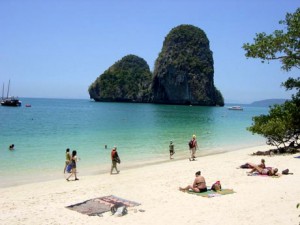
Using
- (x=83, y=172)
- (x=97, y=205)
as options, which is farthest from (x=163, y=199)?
(x=83, y=172)

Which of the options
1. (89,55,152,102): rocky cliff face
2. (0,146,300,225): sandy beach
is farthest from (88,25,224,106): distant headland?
(0,146,300,225): sandy beach

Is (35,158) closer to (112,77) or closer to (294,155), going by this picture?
(294,155)

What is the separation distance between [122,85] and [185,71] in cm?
4356

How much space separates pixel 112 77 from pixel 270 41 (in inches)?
6512

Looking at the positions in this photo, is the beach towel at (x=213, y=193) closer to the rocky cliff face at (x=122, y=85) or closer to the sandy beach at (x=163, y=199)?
the sandy beach at (x=163, y=199)

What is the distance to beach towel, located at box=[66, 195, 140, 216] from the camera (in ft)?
30.5

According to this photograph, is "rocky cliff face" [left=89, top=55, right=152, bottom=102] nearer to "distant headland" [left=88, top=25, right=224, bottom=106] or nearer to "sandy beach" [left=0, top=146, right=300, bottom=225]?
"distant headland" [left=88, top=25, right=224, bottom=106]

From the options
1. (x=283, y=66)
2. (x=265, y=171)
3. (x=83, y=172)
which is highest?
(x=283, y=66)

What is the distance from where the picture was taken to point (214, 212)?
9164 millimetres

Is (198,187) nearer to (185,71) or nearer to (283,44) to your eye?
(283,44)

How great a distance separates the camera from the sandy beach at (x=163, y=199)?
8680mm

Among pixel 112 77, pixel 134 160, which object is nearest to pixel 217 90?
pixel 112 77

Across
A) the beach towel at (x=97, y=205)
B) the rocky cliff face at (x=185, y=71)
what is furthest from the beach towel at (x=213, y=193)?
the rocky cliff face at (x=185, y=71)

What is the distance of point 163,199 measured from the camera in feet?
34.9
